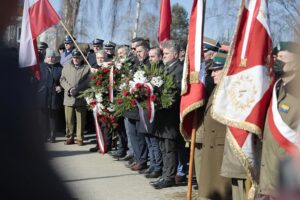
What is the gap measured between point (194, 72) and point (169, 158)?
6.15 ft

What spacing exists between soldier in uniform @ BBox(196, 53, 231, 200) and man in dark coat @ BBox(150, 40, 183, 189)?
4.88ft

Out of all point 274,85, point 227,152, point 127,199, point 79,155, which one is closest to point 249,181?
point 227,152

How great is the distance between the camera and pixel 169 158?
745cm

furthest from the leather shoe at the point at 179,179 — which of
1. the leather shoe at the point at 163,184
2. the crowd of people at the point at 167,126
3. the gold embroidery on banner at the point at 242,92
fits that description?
the gold embroidery on banner at the point at 242,92

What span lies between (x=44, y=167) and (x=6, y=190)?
0.44ft

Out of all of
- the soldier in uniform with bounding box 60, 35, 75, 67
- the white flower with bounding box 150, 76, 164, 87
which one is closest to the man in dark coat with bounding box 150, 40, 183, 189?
the white flower with bounding box 150, 76, 164, 87

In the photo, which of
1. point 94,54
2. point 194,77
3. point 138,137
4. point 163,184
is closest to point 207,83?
point 194,77

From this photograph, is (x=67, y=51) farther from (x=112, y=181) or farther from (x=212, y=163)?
(x=212, y=163)

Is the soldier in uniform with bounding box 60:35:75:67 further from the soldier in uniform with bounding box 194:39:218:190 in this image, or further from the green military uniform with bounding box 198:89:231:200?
the green military uniform with bounding box 198:89:231:200

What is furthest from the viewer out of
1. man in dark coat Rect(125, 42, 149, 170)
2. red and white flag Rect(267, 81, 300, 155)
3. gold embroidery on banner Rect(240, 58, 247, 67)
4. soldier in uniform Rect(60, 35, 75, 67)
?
soldier in uniform Rect(60, 35, 75, 67)

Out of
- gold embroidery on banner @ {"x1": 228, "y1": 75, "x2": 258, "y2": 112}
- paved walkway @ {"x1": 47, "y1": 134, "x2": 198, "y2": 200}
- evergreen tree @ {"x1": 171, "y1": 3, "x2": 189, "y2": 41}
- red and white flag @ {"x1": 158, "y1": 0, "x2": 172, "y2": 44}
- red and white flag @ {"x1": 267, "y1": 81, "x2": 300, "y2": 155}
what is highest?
evergreen tree @ {"x1": 171, "y1": 3, "x2": 189, "y2": 41}

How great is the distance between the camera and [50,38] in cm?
2842

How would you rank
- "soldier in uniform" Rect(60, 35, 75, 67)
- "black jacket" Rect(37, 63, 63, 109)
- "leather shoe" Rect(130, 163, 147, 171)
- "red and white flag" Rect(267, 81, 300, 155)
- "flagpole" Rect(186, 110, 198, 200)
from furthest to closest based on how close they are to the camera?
"soldier in uniform" Rect(60, 35, 75, 67)
"black jacket" Rect(37, 63, 63, 109)
"leather shoe" Rect(130, 163, 147, 171)
"flagpole" Rect(186, 110, 198, 200)
"red and white flag" Rect(267, 81, 300, 155)

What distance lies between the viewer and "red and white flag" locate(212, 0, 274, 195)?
4.75 m
